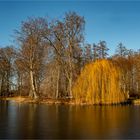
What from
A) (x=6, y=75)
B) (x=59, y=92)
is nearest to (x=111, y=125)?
(x=59, y=92)

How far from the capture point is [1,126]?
15406 millimetres

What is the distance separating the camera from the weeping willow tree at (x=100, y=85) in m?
33.2

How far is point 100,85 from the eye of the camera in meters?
33.6

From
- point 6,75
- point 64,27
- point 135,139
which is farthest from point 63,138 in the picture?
point 6,75

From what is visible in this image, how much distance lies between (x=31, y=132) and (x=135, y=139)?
15.1 ft

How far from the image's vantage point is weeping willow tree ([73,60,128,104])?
33156 mm

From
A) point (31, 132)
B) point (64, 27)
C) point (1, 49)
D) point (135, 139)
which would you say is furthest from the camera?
point (1, 49)

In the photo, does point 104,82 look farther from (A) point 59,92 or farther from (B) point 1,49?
(B) point 1,49

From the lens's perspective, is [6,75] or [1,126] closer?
[1,126]

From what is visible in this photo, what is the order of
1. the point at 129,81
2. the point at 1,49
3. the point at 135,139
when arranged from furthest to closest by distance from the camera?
the point at 1,49 → the point at 129,81 → the point at 135,139

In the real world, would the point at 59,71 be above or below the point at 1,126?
above

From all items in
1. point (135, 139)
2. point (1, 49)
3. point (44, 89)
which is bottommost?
point (135, 139)

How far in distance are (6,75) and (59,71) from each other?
18.6 metres

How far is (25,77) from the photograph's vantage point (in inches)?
2173
